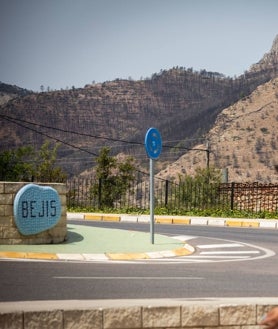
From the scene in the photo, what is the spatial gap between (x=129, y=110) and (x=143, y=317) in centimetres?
15773

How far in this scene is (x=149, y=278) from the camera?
9.65 meters

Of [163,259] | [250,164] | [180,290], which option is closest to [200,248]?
[163,259]

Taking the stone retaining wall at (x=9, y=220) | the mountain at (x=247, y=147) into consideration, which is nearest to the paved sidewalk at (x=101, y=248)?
the stone retaining wall at (x=9, y=220)

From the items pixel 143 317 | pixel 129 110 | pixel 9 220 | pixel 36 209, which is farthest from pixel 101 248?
pixel 129 110

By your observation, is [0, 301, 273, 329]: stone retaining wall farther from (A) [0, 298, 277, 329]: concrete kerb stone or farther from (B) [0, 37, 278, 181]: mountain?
(B) [0, 37, 278, 181]: mountain

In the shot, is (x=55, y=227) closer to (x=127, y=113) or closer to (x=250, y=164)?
(x=250, y=164)

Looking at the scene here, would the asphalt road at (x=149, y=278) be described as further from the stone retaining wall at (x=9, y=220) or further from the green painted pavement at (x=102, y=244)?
the stone retaining wall at (x=9, y=220)

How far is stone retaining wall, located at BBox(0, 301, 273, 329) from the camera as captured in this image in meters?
5.21

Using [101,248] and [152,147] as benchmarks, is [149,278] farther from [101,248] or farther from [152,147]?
[152,147]

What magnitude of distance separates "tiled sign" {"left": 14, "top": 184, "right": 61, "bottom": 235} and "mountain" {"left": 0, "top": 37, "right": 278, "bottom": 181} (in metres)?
118

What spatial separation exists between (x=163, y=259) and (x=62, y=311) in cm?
734

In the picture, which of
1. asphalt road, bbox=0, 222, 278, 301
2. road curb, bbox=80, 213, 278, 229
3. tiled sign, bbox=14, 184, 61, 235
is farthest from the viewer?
road curb, bbox=80, 213, 278, 229

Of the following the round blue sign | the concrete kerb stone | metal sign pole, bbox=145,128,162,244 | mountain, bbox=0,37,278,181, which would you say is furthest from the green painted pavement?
mountain, bbox=0,37,278,181

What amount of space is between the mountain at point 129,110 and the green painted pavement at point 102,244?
115219mm
